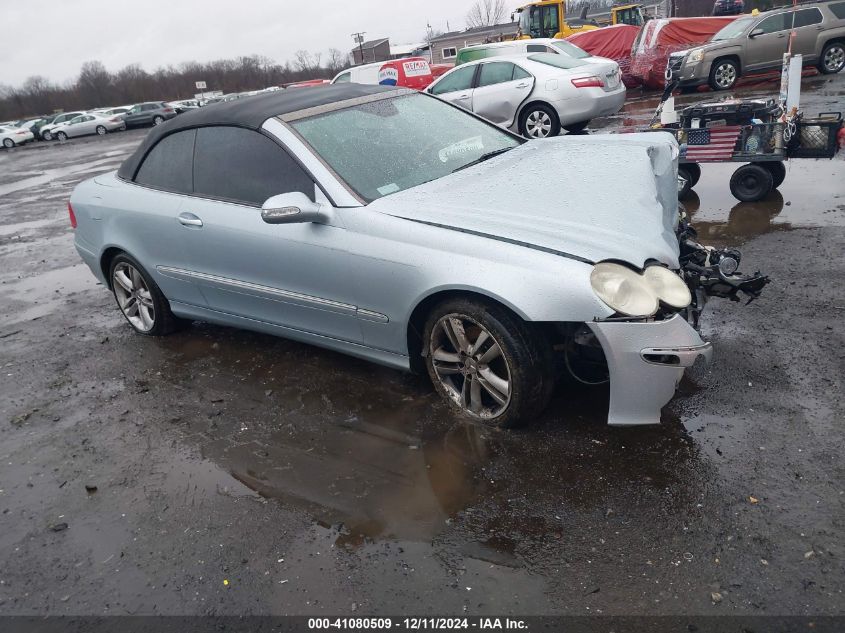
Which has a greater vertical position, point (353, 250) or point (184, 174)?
point (184, 174)

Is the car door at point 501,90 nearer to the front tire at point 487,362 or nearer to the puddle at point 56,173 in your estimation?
the front tire at point 487,362

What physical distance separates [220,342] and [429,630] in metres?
3.19

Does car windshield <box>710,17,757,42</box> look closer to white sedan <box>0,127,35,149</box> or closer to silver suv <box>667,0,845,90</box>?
silver suv <box>667,0,845,90</box>

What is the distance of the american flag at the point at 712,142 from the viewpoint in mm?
6414

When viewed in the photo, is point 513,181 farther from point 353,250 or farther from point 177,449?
point 177,449

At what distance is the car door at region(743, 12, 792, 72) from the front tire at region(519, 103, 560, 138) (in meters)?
7.72

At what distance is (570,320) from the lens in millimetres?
2807

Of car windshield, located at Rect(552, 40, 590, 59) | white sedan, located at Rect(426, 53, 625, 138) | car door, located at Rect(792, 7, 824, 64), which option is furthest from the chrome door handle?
car door, located at Rect(792, 7, 824, 64)

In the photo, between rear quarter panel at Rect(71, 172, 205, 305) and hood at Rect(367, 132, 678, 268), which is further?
rear quarter panel at Rect(71, 172, 205, 305)

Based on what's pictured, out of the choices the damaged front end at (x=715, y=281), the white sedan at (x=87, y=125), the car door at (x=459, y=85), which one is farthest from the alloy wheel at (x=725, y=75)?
the white sedan at (x=87, y=125)

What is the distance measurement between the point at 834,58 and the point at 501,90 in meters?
9.64

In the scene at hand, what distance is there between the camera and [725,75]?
1586cm

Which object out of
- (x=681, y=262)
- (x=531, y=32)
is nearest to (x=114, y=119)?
(x=531, y=32)

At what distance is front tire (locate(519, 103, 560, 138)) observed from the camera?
35.7 feet
